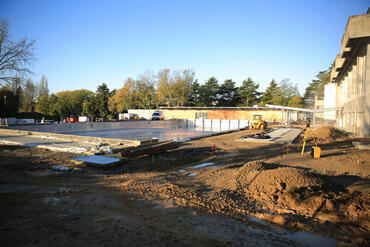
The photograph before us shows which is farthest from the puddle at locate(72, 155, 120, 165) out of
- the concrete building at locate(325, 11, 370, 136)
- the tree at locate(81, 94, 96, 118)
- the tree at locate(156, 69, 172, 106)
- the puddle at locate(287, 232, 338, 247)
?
the tree at locate(81, 94, 96, 118)

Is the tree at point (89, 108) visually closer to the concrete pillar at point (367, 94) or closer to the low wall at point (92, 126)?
the low wall at point (92, 126)

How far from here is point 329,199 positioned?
5281 mm

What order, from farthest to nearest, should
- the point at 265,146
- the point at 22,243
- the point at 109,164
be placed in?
the point at 265,146 < the point at 109,164 < the point at 22,243

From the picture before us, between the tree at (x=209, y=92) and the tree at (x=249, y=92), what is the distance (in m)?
7.57

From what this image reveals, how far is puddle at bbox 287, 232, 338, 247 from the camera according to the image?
3.72 m

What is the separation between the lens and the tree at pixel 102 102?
68625mm

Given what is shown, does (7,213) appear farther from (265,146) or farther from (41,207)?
(265,146)

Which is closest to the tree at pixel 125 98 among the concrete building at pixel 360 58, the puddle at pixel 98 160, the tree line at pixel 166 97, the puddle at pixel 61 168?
the tree line at pixel 166 97

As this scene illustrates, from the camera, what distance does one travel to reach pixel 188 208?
4992 millimetres

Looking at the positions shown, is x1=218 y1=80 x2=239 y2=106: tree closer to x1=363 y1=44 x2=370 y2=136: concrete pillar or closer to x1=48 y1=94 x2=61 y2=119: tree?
x1=48 y1=94 x2=61 y2=119: tree

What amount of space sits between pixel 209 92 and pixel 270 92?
56.1 ft

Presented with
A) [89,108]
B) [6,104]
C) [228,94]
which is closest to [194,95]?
[228,94]

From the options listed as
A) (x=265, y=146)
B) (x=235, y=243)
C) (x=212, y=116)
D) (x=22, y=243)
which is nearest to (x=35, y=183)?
(x=22, y=243)

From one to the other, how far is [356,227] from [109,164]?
8462 millimetres
